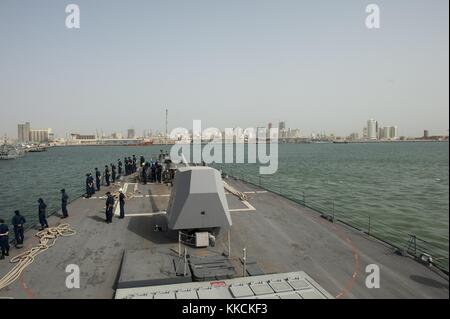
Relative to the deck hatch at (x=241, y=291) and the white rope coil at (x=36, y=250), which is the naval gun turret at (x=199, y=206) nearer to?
the deck hatch at (x=241, y=291)

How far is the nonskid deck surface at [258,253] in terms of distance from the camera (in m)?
8.42

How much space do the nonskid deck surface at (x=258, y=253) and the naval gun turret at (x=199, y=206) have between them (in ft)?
2.78

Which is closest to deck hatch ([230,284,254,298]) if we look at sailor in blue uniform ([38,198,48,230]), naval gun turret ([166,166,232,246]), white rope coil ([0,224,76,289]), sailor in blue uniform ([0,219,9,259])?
naval gun turret ([166,166,232,246])

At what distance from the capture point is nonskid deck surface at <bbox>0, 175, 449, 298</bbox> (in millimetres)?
8422

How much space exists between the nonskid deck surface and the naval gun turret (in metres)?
0.85

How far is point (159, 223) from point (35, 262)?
5.23 metres

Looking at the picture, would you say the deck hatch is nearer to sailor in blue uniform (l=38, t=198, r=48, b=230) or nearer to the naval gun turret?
the naval gun turret

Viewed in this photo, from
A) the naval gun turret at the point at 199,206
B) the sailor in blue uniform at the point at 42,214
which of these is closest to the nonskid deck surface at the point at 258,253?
the sailor in blue uniform at the point at 42,214

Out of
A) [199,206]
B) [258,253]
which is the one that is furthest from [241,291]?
[199,206]

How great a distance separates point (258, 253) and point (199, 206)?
2481 mm

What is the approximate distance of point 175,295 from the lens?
6891mm

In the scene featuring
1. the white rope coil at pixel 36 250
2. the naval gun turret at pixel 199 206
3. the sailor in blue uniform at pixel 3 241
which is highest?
the naval gun turret at pixel 199 206
